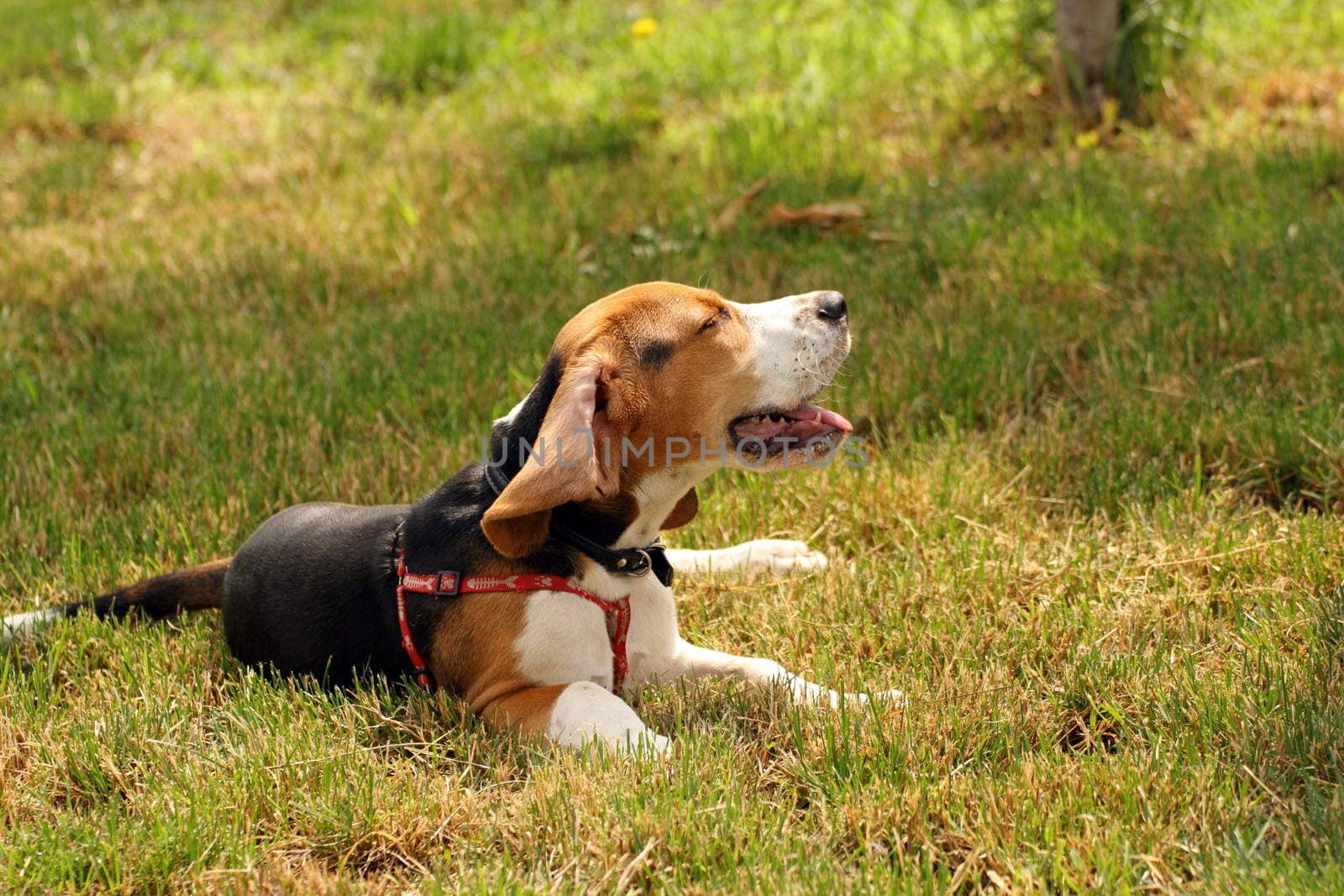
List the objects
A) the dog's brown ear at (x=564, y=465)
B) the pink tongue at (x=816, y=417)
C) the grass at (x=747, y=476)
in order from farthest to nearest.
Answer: the pink tongue at (x=816, y=417) → the dog's brown ear at (x=564, y=465) → the grass at (x=747, y=476)

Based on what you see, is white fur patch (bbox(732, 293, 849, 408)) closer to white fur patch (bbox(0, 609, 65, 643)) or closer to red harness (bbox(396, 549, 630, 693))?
red harness (bbox(396, 549, 630, 693))

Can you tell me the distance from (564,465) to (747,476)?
6.20 feet

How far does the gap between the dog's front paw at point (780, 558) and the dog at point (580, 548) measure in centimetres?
52

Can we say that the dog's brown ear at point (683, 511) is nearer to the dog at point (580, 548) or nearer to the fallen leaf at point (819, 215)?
the dog at point (580, 548)

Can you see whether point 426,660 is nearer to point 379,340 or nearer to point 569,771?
point 569,771

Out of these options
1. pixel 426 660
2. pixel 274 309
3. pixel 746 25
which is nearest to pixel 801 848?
pixel 426 660

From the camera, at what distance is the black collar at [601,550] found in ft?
11.9

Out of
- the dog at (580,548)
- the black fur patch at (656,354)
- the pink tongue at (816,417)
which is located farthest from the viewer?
the pink tongue at (816,417)

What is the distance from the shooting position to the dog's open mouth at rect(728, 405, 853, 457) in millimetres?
3750

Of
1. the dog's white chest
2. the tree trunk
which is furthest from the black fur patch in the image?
the tree trunk

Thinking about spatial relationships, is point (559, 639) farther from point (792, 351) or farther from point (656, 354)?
point (792, 351)

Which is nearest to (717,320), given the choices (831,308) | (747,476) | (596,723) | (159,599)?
(831,308)

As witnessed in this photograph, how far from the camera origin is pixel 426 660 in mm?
3762

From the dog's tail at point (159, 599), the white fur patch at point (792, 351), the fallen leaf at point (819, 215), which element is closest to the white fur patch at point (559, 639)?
the white fur patch at point (792, 351)
